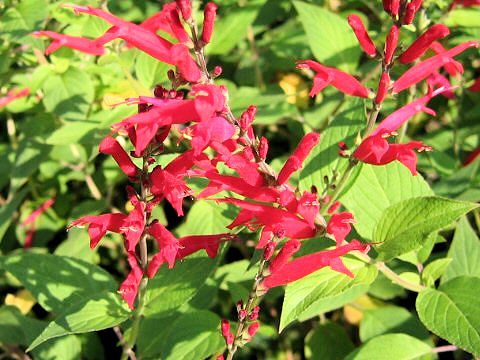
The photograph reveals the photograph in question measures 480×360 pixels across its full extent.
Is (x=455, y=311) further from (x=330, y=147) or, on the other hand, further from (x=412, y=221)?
(x=330, y=147)

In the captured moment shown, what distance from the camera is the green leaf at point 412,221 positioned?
5.23ft

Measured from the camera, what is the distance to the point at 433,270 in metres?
1.97

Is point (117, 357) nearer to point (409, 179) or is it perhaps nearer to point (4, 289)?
point (4, 289)

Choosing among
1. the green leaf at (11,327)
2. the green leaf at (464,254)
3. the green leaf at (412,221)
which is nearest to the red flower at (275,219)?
the green leaf at (412,221)

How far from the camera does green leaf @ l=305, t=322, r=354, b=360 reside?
254 centimetres

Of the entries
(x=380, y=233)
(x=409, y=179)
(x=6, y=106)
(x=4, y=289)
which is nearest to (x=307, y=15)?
(x=409, y=179)

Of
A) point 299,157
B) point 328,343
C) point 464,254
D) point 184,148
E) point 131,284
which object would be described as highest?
point 299,157

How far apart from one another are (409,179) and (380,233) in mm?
313

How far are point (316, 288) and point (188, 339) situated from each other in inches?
20.5

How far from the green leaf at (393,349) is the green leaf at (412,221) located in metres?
0.44

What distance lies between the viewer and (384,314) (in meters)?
2.46

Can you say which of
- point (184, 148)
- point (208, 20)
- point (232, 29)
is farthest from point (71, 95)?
point (208, 20)

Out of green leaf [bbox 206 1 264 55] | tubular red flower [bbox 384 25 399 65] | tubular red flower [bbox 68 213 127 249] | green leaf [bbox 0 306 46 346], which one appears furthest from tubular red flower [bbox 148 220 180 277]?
green leaf [bbox 206 1 264 55]

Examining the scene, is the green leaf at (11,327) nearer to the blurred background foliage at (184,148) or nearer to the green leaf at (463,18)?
the blurred background foliage at (184,148)
